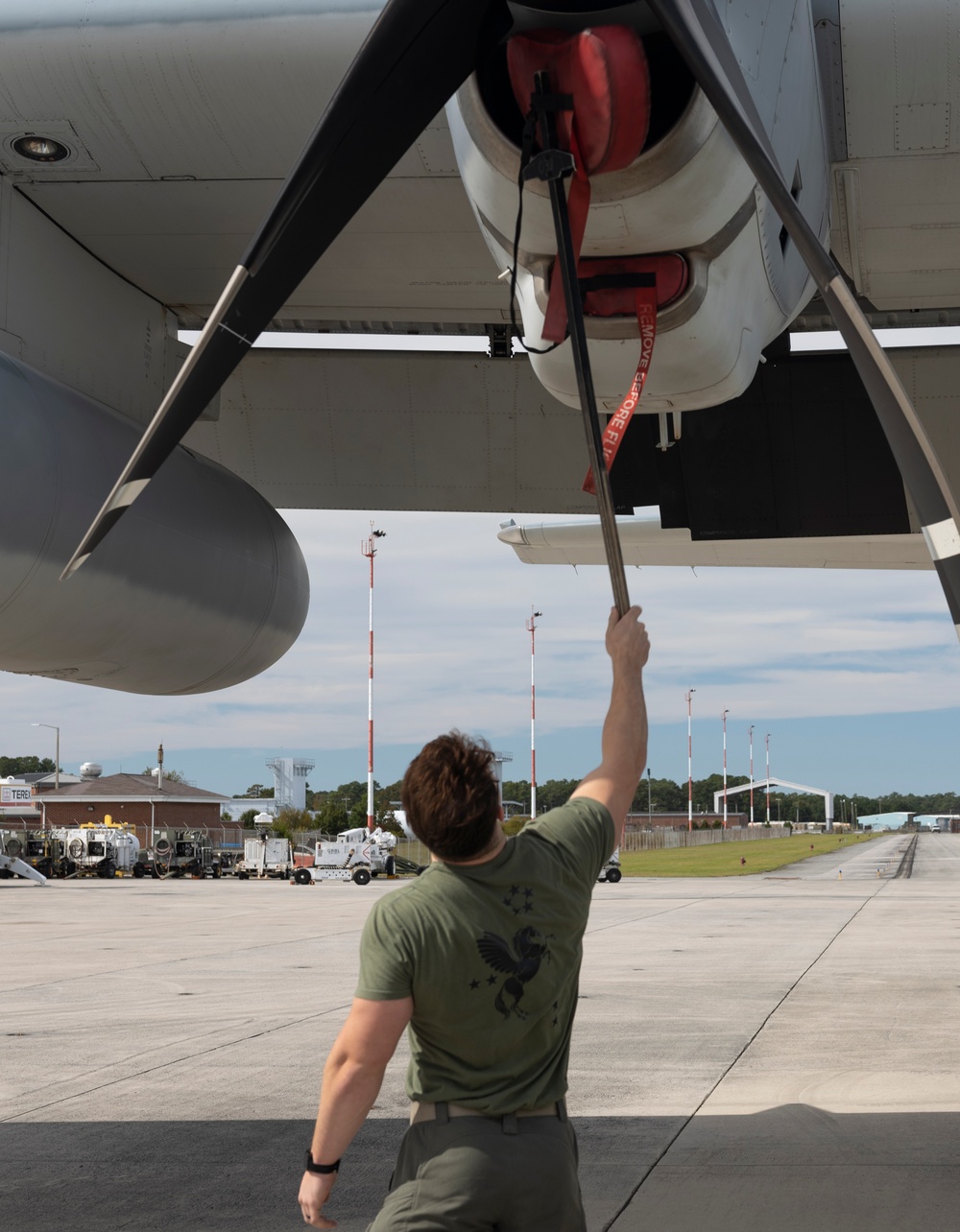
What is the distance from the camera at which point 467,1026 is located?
2.56 metres

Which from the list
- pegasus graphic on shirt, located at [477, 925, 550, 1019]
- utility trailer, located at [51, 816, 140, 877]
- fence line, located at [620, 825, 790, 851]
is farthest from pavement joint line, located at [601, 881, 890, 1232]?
fence line, located at [620, 825, 790, 851]

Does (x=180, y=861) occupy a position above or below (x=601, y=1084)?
below

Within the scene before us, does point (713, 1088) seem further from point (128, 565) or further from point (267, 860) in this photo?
point (267, 860)

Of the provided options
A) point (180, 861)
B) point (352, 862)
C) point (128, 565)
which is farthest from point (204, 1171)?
point (180, 861)

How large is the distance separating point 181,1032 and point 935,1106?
587cm

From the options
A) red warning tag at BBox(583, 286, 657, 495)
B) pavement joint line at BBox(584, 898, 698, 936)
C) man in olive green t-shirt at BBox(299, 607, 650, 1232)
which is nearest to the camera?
man in olive green t-shirt at BBox(299, 607, 650, 1232)

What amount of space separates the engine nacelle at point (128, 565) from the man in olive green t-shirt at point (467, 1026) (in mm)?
2031

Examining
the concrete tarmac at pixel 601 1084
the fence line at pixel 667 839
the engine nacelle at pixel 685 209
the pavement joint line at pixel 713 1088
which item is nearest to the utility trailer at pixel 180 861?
the concrete tarmac at pixel 601 1084

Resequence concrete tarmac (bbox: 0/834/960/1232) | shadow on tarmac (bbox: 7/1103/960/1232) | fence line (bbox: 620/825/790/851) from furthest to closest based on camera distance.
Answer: fence line (bbox: 620/825/790/851)
concrete tarmac (bbox: 0/834/960/1232)
shadow on tarmac (bbox: 7/1103/960/1232)

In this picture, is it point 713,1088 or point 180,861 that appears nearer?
point 713,1088

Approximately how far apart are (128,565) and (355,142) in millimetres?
2178

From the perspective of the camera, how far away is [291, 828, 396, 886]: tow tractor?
38.1 m

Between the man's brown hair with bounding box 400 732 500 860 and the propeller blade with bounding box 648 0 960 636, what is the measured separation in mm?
1097

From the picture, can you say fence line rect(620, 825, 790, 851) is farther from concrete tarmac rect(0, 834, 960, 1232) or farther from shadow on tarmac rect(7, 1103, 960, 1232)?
shadow on tarmac rect(7, 1103, 960, 1232)
